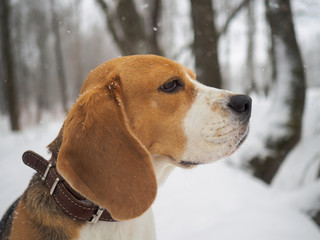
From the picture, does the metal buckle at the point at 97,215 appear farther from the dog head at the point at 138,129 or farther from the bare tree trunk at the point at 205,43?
the bare tree trunk at the point at 205,43

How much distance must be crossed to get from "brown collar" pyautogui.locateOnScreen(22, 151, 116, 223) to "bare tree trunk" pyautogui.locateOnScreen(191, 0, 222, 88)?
373 centimetres

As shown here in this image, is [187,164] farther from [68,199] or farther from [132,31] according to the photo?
[132,31]

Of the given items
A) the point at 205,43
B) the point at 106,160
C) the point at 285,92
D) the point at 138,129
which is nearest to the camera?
the point at 106,160

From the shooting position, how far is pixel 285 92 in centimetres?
527

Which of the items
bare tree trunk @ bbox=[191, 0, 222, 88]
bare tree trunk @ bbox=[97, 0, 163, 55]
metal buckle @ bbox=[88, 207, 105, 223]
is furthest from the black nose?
bare tree trunk @ bbox=[97, 0, 163, 55]

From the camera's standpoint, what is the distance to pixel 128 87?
1.69m

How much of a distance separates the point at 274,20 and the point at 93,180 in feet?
18.4

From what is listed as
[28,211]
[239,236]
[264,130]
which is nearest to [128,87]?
[28,211]

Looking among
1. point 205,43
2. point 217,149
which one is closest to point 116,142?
point 217,149

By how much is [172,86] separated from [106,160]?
0.77 m

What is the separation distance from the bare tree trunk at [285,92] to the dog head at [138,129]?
3.97m

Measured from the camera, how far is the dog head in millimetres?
1336

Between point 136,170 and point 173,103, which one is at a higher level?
point 173,103

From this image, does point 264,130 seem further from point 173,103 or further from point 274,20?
point 173,103
